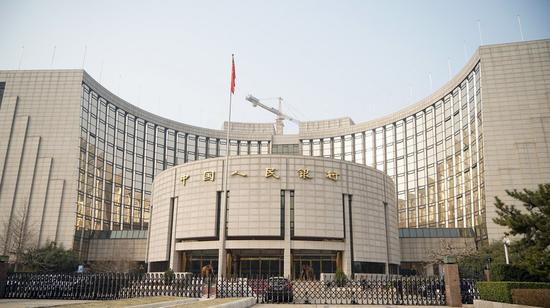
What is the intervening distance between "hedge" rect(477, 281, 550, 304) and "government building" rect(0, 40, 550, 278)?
95.0 feet

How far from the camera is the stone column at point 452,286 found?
2769 centimetres

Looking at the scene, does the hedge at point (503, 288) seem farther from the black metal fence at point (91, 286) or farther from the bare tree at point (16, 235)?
the bare tree at point (16, 235)

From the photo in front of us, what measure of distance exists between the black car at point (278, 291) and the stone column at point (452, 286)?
1047 cm

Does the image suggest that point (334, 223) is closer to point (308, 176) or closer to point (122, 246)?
point (308, 176)

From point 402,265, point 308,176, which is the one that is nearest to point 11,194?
point 308,176

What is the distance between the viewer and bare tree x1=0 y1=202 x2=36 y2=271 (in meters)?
65.3

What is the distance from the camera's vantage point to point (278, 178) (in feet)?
190

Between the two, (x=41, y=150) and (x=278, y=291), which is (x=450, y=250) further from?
(x=41, y=150)

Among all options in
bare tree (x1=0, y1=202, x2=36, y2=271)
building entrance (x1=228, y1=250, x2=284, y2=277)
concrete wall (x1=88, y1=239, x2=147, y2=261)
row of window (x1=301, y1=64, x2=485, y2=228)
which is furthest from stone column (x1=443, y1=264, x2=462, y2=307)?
concrete wall (x1=88, y1=239, x2=147, y2=261)

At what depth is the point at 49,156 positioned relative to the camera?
75.0 m

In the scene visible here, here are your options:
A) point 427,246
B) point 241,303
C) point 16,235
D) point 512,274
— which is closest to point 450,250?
point 427,246

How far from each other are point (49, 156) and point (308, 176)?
1798 inches

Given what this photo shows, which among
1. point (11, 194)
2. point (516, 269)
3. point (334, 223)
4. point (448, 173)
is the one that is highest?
point (448, 173)

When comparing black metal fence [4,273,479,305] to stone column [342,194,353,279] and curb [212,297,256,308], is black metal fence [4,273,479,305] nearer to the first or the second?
curb [212,297,256,308]
